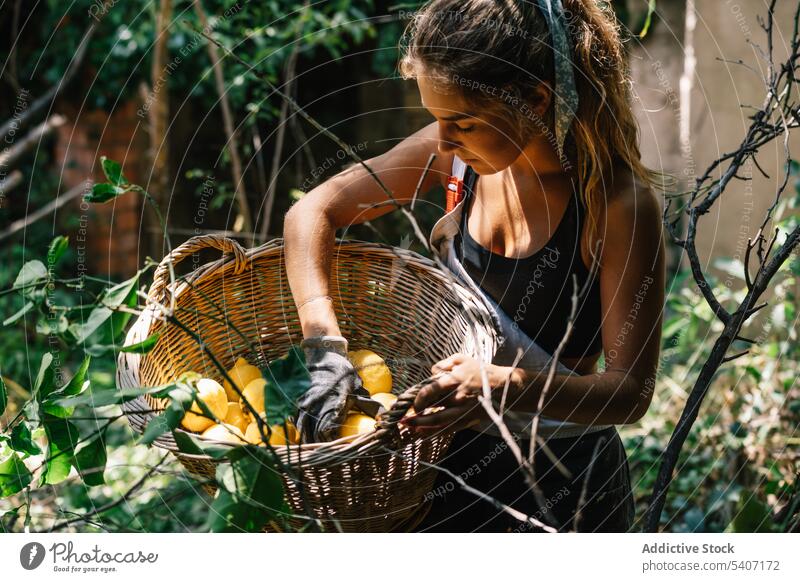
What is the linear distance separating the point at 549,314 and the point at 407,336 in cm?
22

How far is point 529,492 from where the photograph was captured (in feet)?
3.42

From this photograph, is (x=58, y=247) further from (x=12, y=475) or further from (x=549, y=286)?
(x=549, y=286)

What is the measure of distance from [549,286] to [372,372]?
10.2 inches

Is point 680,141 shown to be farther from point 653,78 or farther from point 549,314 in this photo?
point 549,314

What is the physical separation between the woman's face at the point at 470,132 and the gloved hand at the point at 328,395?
11.1 inches

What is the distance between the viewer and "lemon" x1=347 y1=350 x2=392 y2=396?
39.1 inches

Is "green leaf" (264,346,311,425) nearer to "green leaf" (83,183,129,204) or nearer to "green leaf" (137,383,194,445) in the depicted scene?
"green leaf" (137,383,194,445)

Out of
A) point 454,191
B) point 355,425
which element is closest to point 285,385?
point 355,425

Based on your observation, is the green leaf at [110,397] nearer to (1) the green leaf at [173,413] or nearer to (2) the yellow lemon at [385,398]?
(1) the green leaf at [173,413]

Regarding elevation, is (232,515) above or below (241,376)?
below

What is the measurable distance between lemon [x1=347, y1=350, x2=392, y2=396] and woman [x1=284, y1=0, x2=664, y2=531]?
2.4 inches

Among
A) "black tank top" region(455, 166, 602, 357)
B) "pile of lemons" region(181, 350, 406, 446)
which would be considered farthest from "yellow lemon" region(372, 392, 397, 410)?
"black tank top" region(455, 166, 602, 357)

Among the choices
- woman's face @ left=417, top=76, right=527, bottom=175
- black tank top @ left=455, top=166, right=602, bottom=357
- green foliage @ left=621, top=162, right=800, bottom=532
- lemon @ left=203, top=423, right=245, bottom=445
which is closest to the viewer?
lemon @ left=203, top=423, right=245, bottom=445

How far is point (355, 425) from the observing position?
2.84 ft
